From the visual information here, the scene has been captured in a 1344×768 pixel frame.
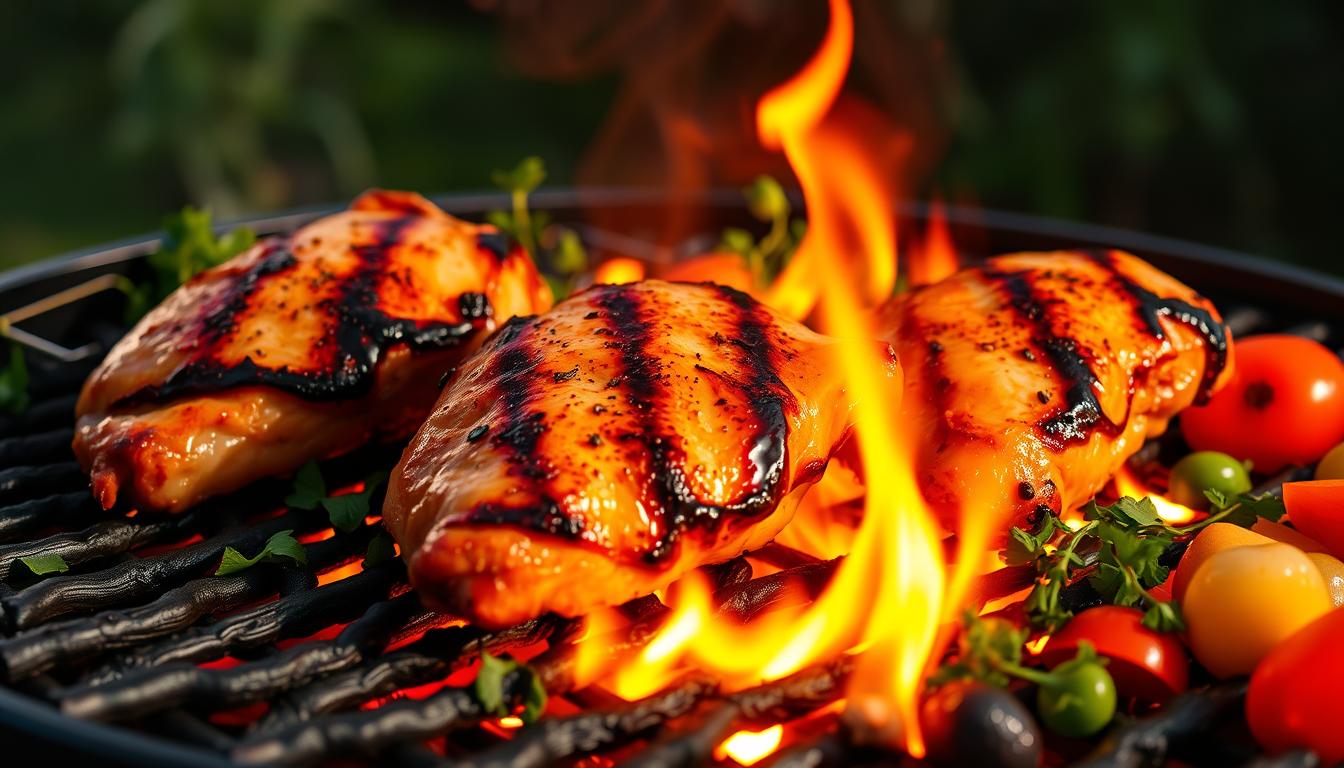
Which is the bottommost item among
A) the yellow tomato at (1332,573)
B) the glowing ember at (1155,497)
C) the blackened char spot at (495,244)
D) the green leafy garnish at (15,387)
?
the glowing ember at (1155,497)

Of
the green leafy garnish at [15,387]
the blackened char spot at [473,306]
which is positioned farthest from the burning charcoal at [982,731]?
the green leafy garnish at [15,387]

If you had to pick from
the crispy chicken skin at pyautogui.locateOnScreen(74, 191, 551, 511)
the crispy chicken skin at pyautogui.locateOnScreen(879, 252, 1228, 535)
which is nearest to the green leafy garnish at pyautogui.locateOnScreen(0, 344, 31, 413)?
the crispy chicken skin at pyautogui.locateOnScreen(74, 191, 551, 511)

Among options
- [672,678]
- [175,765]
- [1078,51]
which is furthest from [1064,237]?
[1078,51]

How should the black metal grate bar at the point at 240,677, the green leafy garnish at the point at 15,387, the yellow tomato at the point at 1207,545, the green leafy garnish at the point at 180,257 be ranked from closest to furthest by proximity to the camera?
1. the black metal grate bar at the point at 240,677
2. the yellow tomato at the point at 1207,545
3. the green leafy garnish at the point at 15,387
4. the green leafy garnish at the point at 180,257

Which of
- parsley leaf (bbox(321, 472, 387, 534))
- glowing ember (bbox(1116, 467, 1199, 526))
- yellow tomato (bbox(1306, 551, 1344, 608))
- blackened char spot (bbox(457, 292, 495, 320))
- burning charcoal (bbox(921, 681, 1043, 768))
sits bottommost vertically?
glowing ember (bbox(1116, 467, 1199, 526))

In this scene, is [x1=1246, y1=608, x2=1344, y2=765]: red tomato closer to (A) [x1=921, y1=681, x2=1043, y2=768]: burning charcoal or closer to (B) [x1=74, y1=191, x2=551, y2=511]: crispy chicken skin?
(A) [x1=921, y1=681, x2=1043, y2=768]: burning charcoal

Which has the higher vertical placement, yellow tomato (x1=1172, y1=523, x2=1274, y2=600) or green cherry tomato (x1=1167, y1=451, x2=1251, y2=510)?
yellow tomato (x1=1172, y1=523, x2=1274, y2=600)

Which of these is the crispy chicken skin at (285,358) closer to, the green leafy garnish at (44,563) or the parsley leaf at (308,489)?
the parsley leaf at (308,489)

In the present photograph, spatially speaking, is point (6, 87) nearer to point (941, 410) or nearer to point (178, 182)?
point (178, 182)
